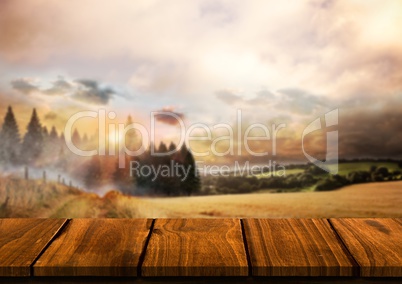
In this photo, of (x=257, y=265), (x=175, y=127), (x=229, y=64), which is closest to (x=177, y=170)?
(x=175, y=127)

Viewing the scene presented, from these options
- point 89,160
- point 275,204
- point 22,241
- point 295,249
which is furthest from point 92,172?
point 295,249

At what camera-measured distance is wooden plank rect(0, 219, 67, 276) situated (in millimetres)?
813

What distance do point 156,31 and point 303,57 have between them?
2.38 feet

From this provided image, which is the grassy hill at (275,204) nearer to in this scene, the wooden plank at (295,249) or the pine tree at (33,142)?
the pine tree at (33,142)

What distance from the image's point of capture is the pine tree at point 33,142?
10.7ft

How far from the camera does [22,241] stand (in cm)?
92

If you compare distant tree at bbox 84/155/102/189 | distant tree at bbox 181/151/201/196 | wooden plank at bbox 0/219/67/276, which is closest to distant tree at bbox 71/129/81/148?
distant tree at bbox 84/155/102/189

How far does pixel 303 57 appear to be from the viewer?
3229mm

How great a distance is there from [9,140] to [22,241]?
2.44m

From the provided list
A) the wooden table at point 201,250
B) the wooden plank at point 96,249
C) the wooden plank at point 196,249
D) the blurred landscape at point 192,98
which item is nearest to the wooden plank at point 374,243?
the wooden table at point 201,250

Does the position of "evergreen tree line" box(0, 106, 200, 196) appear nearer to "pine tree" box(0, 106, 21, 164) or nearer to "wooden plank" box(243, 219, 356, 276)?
"pine tree" box(0, 106, 21, 164)

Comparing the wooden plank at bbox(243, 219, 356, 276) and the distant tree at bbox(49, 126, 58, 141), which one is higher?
the distant tree at bbox(49, 126, 58, 141)

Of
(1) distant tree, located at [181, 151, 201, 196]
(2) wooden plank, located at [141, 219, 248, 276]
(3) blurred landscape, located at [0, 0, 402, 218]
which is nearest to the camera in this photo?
(2) wooden plank, located at [141, 219, 248, 276]

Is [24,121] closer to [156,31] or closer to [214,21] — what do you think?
[156,31]
